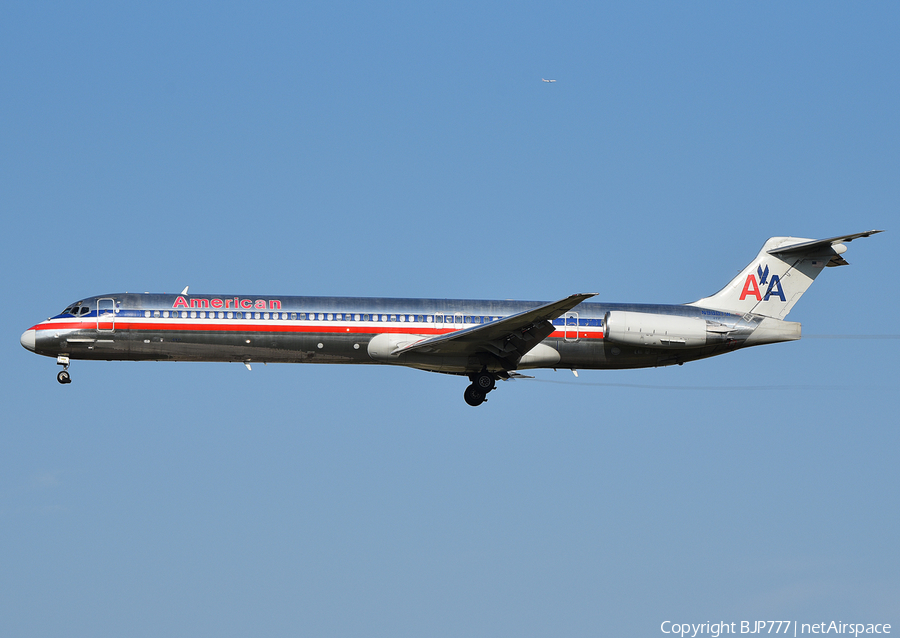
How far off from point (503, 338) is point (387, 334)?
3.65 metres

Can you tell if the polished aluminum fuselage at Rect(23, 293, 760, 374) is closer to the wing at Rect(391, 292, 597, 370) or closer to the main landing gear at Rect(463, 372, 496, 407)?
the main landing gear at Rect(463, 372, 496, 407)

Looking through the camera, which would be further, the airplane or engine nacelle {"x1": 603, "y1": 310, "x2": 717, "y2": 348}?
engine nacelle {"x1": 603, "y1": 310, "x2": 717, "y2": 348}

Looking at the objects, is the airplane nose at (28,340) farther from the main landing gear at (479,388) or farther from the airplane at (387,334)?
the main landing gear at (479,388)

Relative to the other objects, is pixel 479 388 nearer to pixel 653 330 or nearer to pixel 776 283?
pixel 653 330

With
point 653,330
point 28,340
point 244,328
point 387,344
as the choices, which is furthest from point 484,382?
point 28,340

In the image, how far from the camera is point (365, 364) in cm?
3669

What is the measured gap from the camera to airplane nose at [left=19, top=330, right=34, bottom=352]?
36688 millimetres

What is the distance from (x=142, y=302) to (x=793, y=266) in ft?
71.5

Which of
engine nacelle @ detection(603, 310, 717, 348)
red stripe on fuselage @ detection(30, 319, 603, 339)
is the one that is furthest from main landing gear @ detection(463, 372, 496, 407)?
engine nacelle @ detection(603, 310, 717, 348)

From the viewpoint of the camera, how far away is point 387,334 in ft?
118

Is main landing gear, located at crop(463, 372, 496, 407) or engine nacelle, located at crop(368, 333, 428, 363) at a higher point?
engine nacelle, located at crop(368, 333, 428, 363)

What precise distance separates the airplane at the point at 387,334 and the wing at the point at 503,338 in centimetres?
5

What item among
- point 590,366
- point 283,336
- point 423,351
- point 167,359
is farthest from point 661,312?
point 167,359

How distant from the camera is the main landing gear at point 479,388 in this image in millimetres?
37281
